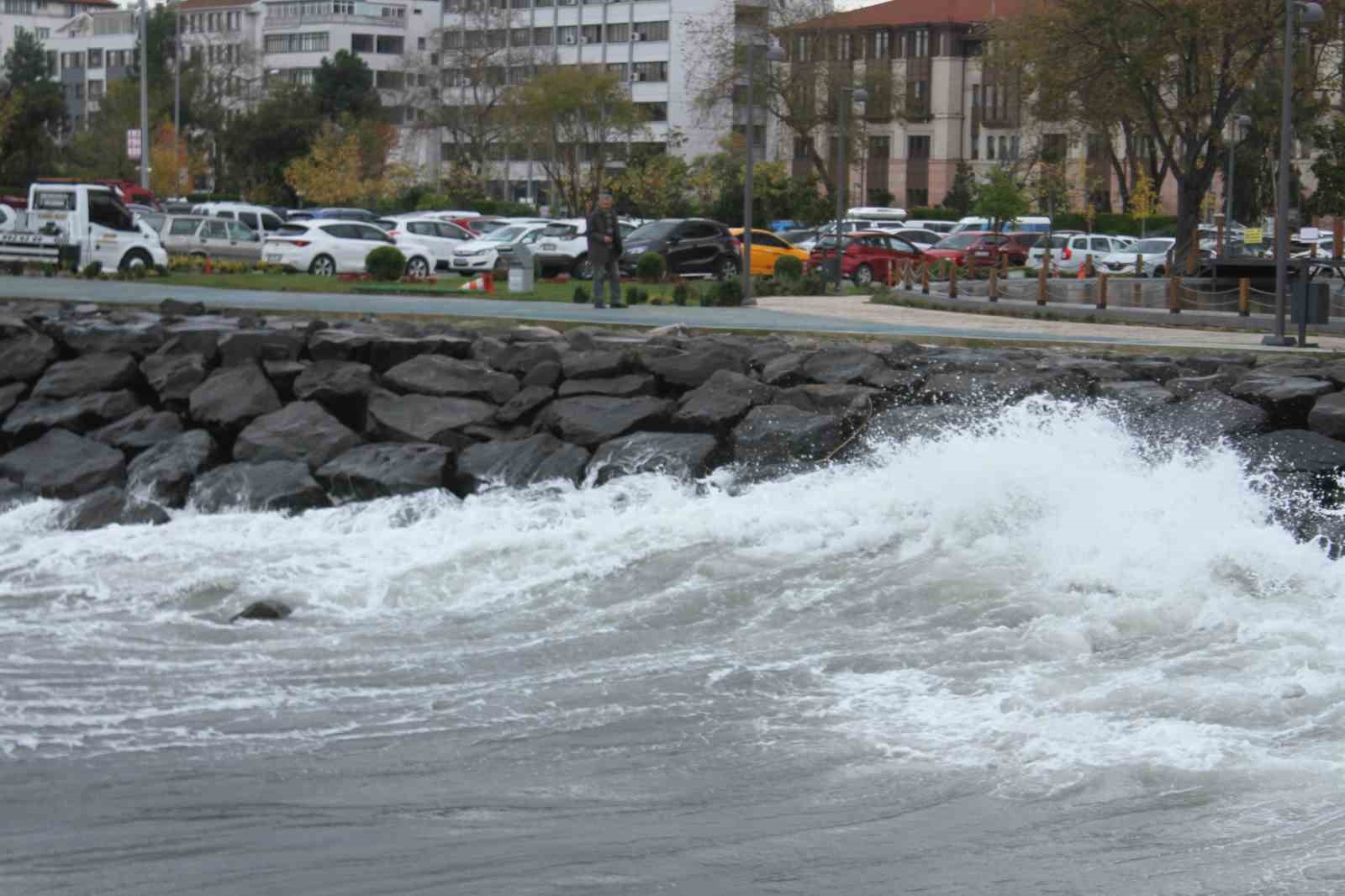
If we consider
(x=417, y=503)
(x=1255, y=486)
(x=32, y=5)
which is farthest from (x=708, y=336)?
(x=32, y=5)

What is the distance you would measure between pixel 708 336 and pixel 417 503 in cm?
562

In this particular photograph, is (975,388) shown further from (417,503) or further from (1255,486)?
(417,503)

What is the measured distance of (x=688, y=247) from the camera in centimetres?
3925

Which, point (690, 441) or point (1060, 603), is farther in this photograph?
point (690, 441)

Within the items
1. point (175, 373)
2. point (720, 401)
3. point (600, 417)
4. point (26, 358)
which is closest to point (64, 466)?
point (175, 373)

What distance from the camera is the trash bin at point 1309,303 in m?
20.5

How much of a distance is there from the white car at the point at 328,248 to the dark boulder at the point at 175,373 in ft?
64.3

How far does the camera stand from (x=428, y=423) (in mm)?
16062

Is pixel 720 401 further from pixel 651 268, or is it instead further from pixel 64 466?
pixel 651 268

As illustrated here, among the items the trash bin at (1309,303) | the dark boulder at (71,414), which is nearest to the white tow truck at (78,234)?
the dark boulder at (71,414)

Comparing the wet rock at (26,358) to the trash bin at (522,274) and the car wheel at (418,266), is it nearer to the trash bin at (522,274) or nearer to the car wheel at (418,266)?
the trash bin at (522,274)

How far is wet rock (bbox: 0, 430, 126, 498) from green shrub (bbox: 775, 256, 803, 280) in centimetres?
2189

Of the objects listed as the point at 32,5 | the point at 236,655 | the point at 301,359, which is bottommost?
the point at 236,655

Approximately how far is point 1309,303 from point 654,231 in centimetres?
Answer: 2084
